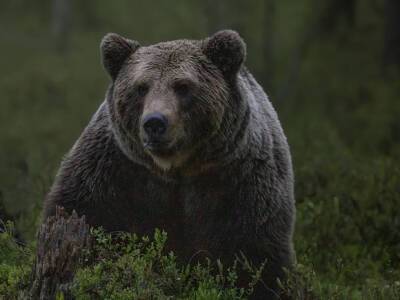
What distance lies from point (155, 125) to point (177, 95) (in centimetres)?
39

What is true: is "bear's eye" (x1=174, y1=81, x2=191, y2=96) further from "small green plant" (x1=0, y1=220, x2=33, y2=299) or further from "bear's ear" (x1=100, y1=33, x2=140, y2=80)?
"small green plant" (x1=0, y1=220, x2=33, y2=299)

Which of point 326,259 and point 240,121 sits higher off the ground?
point 240,121

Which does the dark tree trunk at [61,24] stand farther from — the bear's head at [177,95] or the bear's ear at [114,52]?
the bear's head at [177,95]

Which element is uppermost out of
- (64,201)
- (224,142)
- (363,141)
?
(224,142)

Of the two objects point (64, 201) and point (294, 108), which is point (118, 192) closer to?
point (64, 201)

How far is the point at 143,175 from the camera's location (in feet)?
18.0

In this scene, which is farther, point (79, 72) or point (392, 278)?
point (79, 72)

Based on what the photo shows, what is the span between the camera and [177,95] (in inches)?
204

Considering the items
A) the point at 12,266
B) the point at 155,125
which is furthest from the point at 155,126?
the point at 12,266

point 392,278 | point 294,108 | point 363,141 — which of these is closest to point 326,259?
point 392,278

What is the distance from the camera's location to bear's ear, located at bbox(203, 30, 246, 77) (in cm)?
542

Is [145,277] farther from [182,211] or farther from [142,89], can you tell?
[142,89]

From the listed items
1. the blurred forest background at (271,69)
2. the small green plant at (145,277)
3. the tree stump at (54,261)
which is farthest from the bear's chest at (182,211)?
the blurred forest background at (271,69)

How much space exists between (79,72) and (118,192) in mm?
15471
